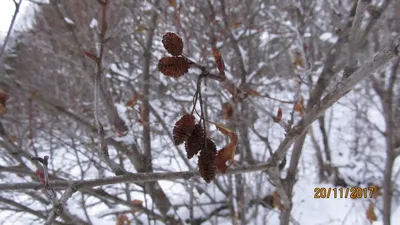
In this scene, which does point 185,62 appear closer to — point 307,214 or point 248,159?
point 248,159

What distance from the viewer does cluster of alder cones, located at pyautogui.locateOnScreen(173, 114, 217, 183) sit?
0.76m

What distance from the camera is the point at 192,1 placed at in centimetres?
375

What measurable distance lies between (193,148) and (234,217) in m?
2.63

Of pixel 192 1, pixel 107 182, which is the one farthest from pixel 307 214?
pixel 107 182

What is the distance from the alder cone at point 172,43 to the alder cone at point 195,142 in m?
0.19

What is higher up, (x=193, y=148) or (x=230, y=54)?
(x=230, y=54)

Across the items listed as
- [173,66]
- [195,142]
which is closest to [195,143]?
[195,142]

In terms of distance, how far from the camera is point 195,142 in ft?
2.52

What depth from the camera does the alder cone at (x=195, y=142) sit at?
0.76 metres
